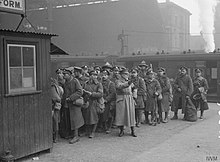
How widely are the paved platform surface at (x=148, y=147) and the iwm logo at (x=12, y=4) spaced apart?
115 inches

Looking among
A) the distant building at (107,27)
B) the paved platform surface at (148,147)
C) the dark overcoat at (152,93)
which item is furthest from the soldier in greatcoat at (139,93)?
the distant building at (107,27)

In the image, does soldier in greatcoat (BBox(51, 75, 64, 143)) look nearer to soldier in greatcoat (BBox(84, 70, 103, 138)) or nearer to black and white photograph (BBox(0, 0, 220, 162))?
black and white photograph (BBox(0, 0, 220, 162))

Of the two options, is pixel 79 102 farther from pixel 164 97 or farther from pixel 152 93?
pixel 164 97

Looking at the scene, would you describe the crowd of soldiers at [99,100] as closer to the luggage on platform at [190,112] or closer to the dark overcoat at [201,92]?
the luggage on platform at [190,112]

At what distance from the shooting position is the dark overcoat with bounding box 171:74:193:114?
1080 centimetres

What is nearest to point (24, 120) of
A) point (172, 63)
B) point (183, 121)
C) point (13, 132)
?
point (13, 132)

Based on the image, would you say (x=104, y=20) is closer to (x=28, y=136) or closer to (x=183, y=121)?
(x=183, y=121)

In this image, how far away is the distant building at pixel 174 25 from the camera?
50188 mm

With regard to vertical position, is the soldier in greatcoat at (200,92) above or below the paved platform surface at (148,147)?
above

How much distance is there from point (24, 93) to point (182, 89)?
6.49m

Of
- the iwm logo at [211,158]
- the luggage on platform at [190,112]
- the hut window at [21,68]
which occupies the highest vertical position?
the hut window at [21,68]

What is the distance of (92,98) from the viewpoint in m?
8.21

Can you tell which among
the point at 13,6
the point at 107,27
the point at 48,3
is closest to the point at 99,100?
the point at 13,6

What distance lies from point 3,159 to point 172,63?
14251 mm
